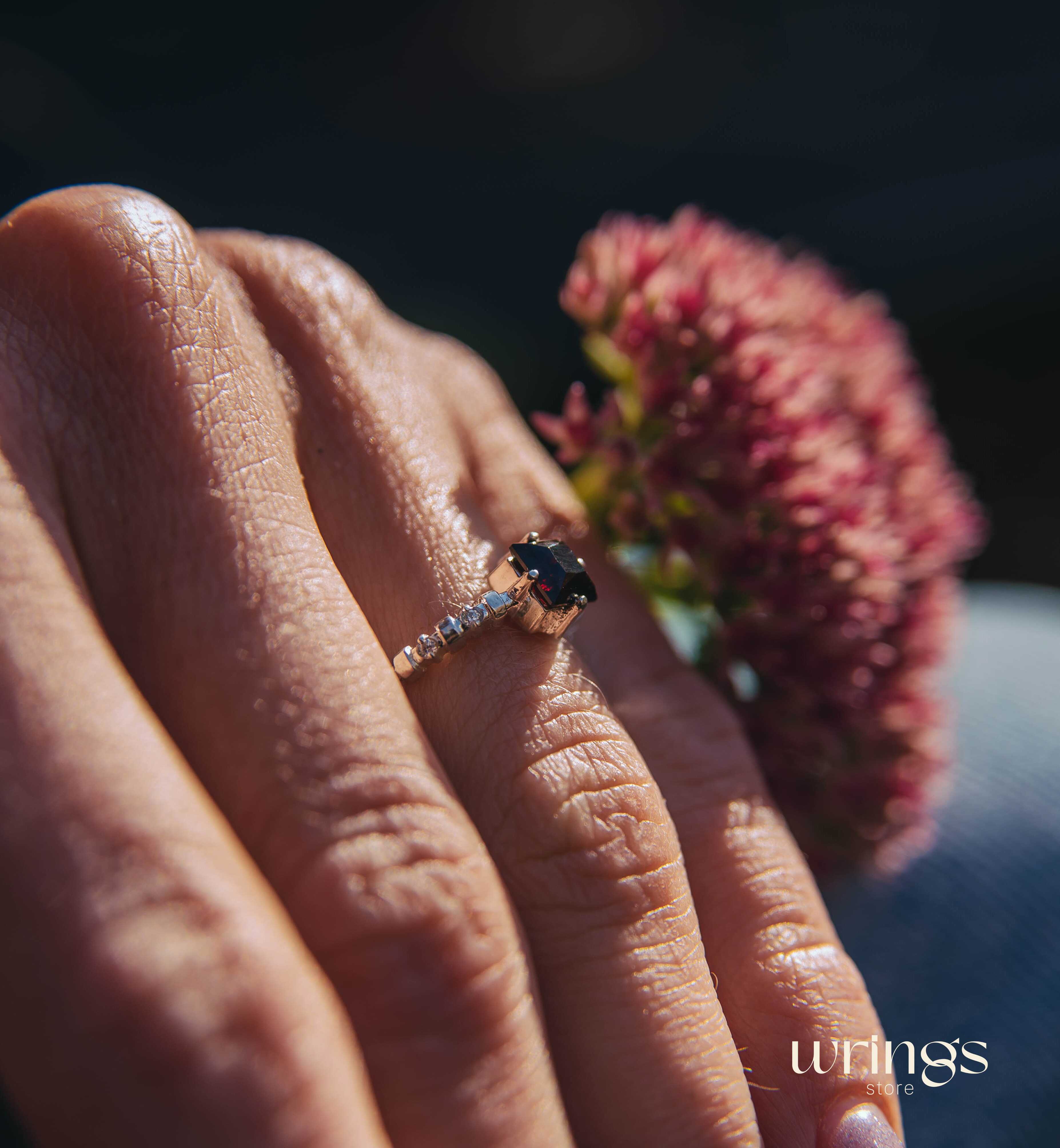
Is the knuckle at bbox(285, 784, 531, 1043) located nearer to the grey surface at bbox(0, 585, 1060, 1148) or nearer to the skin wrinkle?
the skin wrinkle

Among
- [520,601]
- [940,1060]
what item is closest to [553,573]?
[520,601]

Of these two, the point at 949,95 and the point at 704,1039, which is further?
the point at 949,95

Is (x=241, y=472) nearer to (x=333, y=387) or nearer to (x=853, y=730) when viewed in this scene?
(x=333, y=387)

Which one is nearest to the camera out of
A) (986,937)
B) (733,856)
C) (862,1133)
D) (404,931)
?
(404,931)

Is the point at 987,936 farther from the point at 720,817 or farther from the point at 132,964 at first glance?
the point at 132,964

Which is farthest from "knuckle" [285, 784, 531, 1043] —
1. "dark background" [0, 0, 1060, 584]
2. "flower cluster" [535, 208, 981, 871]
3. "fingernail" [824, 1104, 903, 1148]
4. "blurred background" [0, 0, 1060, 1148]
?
"dark background" [0, 0, 1060, 584]

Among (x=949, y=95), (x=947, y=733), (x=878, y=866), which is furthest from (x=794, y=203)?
(x=878, y=866)
